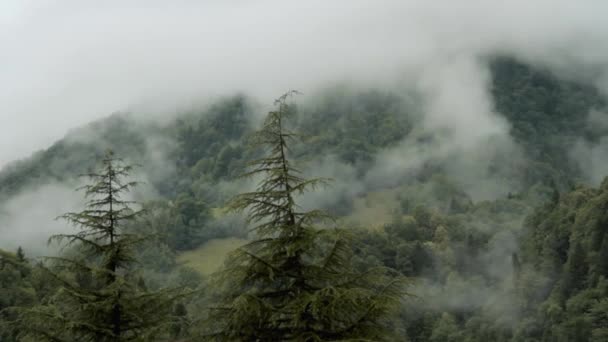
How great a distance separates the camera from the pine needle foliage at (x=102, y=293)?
880 inches

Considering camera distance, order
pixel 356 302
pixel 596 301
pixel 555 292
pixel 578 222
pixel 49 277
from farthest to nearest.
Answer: pixel 578 222, pixel 555 292, pixel 596 301, pixel 49 277, pixel 356 302

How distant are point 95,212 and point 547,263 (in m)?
198

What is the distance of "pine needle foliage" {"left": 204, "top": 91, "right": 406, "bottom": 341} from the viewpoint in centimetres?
1925

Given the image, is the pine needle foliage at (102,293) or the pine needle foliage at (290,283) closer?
the pine needle foliage at (290,283)

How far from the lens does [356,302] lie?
19344 millimetres

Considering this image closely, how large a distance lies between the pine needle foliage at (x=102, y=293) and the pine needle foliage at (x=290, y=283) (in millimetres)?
5022

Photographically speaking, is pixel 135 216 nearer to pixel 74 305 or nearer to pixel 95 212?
pixel 95 212

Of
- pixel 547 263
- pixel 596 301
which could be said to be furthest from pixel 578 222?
pixel 596 301

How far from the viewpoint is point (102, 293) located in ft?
76.3

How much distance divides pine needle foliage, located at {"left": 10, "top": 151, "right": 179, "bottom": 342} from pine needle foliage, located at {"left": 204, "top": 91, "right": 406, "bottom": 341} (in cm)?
502

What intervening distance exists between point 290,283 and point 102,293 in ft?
25.7

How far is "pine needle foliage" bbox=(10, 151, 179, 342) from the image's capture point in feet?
73.3

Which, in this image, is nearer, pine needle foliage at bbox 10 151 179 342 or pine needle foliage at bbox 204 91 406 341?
pine needle foliage at bbox 204 91 406 341

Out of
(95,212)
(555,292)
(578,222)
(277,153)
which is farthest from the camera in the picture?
(578,222)
